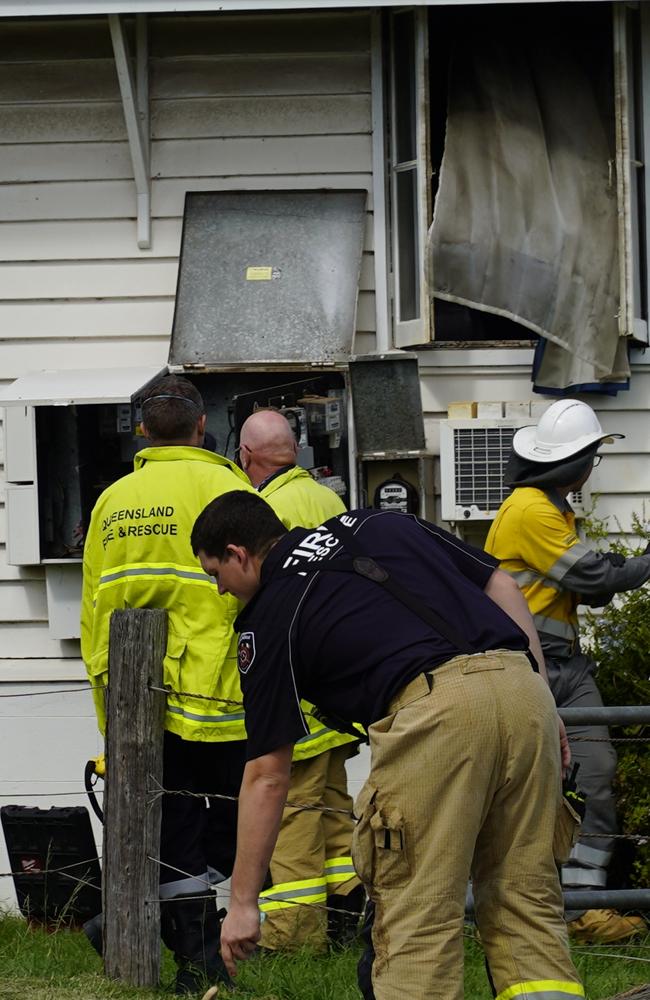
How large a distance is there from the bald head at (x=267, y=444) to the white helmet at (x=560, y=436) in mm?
993

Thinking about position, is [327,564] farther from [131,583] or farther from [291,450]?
[291,450]

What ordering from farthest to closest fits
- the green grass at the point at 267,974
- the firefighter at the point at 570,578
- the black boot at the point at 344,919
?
1. the firefighter at the point at 570,578
2. the black boot at the point at 344,919
3. the green grass at the point at 267,974

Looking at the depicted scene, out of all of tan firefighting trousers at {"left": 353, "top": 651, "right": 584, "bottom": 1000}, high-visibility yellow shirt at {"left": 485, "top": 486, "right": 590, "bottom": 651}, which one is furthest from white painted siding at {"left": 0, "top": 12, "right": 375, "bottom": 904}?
tan firefighting trousers at {"left": 353, "top": 651, "right": 584, "bottom": 1000}

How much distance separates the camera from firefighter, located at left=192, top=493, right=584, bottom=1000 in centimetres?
Answer: 322

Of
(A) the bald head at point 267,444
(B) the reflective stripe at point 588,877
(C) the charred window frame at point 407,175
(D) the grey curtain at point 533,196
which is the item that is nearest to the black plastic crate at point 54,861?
(A) the bald head at point 267,444

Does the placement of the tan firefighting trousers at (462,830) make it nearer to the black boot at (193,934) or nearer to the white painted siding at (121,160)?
the black boot at (193,934)

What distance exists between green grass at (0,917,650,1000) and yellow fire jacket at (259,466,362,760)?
0.80 metres

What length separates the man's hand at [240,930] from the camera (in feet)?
10.8

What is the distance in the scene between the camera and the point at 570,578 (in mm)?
5602

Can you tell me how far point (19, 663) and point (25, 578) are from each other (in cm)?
45

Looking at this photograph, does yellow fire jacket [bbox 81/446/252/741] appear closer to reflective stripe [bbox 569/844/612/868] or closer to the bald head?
the bald head

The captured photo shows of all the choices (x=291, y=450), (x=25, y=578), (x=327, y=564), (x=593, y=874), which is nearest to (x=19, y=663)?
(x=25, y=578)

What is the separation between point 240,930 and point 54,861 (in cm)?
280

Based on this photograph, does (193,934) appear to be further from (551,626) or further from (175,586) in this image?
(551,626)
